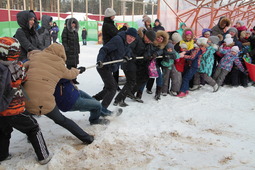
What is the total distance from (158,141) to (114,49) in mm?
1717

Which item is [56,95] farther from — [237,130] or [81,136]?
[237,130]

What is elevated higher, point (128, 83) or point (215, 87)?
point (128, 83)

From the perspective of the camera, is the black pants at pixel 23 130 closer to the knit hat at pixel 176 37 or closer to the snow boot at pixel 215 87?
the knit hat at pixel 176 37

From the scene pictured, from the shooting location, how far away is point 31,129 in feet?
8.09

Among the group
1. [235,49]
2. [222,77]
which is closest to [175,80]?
[222,77]

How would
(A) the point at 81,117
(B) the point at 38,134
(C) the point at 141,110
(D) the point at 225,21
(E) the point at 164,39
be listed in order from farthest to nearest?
(D) the point at 225,21 → (E) the point at 164,39 → (C) the point at 141,110 → (A) the point at 81,117 → (B) the point at 38,134

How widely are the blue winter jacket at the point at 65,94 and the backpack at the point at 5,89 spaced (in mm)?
641

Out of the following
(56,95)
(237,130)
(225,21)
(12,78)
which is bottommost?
(237,130)

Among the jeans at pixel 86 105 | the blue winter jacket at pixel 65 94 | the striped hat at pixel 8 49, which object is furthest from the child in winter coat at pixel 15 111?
the jeans at pixel 86 105

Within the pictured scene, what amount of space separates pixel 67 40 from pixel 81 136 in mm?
3303

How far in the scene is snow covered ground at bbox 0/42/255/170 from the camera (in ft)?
8.53

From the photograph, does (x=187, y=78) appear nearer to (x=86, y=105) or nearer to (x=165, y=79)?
(x=165, y=79)

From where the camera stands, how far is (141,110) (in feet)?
14.4

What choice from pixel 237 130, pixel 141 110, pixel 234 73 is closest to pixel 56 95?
pixel 141 110
